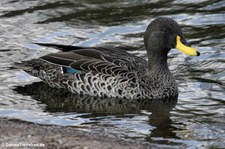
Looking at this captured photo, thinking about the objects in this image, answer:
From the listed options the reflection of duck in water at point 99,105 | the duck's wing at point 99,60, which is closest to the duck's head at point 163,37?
the duck's wing at point 99,60

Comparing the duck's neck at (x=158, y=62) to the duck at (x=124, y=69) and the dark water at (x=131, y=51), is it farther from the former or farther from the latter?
the dark water at (x=131, y=51)

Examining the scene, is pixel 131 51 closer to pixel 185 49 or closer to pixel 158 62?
pixel 158 62

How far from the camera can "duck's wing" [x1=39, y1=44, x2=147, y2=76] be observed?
1248 cm

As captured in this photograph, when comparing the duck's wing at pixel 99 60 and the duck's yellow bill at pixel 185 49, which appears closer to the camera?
the duck's yellow bill at pixel 185 49

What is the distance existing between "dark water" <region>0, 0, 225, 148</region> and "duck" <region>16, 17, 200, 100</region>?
0.19m

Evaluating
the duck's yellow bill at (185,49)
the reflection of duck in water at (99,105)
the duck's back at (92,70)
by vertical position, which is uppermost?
the duck's yellow bill at (185,49)

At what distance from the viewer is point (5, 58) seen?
13.9 metres

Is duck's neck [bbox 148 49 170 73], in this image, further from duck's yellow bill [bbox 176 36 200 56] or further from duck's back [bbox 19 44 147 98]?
duck's yellow bill [bbox 176 36 200 56]

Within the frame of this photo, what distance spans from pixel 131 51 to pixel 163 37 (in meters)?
1.94

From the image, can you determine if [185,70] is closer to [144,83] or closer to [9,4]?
[144,83]

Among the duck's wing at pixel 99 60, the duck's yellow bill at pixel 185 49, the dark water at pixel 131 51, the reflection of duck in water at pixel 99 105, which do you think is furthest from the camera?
Result: the duck's wing at pixel 99 60

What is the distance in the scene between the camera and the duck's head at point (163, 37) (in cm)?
1232

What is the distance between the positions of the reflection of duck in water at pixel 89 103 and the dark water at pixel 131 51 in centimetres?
2

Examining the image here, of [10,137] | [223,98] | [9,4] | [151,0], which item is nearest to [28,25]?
[9,4]
